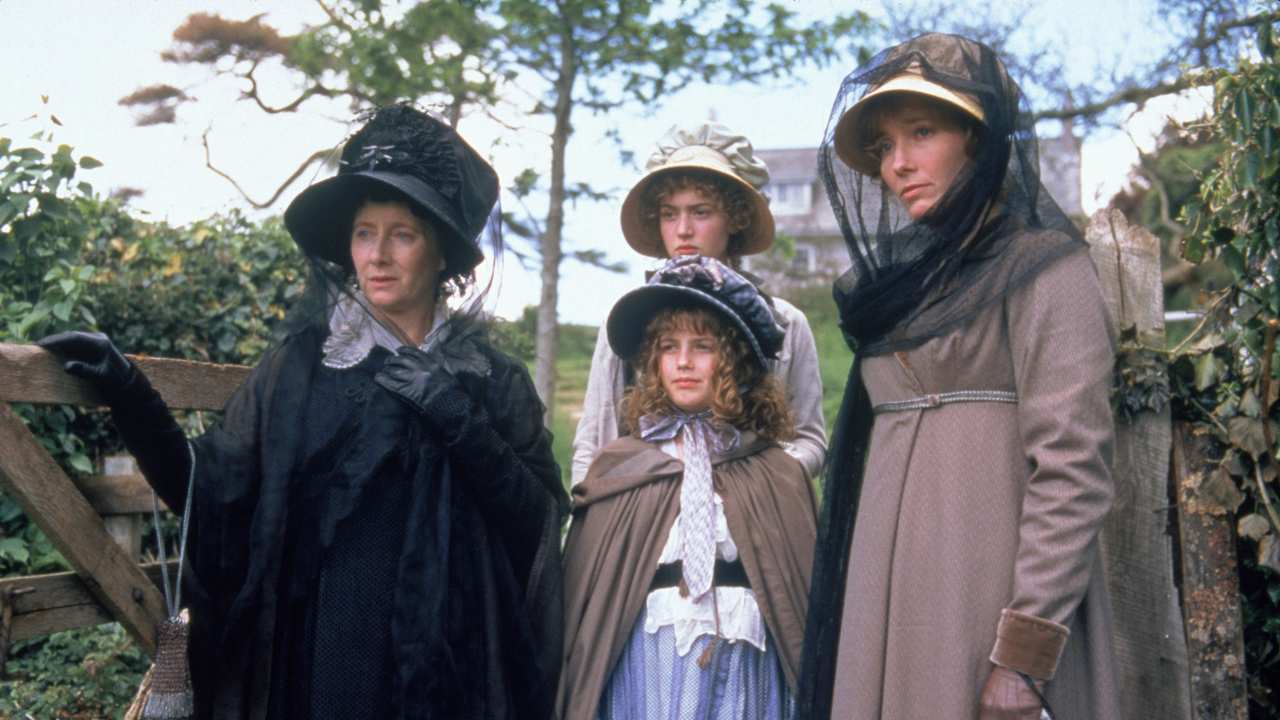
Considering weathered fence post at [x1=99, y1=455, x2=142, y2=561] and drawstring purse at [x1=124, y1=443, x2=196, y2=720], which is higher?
weathered fence post at [x1=99, y1=455, x2=142, y2=561]

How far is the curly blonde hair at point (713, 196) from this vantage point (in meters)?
3.95

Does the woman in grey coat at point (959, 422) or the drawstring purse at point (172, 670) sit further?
the drawstring purse at point (172, 670)

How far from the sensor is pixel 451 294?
3322mm

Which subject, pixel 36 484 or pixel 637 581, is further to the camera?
pixel 637 581

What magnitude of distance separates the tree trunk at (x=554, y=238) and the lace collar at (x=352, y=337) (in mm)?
4957

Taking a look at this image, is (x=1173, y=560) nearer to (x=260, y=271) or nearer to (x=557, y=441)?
(x=260, y=271)

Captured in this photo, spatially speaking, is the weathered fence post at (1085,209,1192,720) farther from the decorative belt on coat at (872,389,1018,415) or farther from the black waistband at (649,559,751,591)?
the black waistband at (649,559,751,591)

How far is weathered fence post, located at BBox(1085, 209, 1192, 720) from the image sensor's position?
10.2ft

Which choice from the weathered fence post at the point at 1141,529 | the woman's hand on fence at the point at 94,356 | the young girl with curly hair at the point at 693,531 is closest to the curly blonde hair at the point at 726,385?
the young girl with curly hair at the point at 693,531

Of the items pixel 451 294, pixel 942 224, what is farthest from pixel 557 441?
pixel 942 224

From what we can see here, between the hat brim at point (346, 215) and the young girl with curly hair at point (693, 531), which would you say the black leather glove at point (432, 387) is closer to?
the hat brim at point (346, 215)

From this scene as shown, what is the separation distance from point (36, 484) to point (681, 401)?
5.58ft

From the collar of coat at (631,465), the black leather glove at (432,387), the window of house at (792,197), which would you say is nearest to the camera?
the black leather glove at (432,387)

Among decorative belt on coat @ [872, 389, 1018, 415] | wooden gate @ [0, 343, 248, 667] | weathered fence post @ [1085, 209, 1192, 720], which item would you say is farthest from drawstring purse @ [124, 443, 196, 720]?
weathered fence post @ [1085, 209, 1192, 720]
